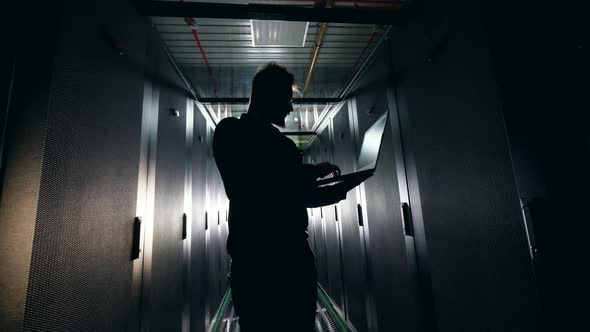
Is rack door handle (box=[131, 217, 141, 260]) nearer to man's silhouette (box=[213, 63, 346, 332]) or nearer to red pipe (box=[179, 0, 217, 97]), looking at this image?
man's silhouette (box=[213, 63, 346, 332])

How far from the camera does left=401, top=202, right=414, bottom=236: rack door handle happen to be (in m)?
1.61

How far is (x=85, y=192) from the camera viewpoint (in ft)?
3.27

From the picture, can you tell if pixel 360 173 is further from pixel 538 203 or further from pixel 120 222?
pixel 120 222

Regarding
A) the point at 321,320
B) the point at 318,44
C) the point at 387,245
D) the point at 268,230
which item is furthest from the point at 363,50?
the point at 321,320

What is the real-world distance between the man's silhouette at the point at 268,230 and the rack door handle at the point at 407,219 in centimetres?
91

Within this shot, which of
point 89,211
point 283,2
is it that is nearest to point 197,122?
point 283,2

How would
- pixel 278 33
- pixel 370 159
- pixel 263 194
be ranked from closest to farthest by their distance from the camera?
pixel 263 194, pixel 370 159, pixel 278 33

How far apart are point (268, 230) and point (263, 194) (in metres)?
0.15

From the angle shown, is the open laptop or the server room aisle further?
the server room aisle

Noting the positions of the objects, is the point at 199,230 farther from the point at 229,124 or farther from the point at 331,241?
the point at 229,124

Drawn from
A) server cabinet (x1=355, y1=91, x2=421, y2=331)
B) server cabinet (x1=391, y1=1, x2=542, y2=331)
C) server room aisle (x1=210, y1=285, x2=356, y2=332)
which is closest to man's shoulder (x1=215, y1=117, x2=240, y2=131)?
server cabinet (x1=391, y1=1, x2=542, y2=331)

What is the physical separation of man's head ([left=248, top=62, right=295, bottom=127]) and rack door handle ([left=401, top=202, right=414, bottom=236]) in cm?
113

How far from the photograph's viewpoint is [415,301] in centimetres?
157

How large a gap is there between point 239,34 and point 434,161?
194 centimetres
